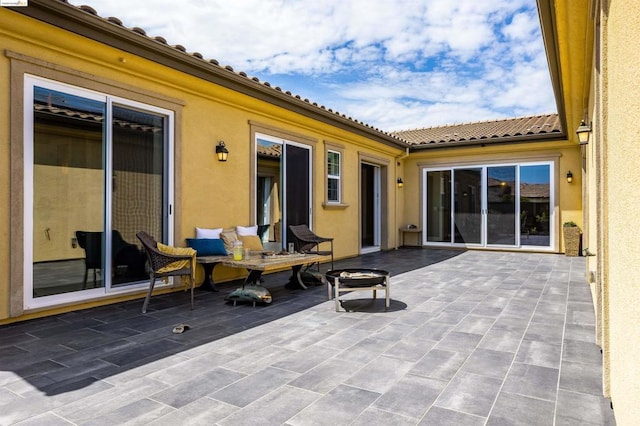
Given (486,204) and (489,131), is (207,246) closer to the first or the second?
(486,204)

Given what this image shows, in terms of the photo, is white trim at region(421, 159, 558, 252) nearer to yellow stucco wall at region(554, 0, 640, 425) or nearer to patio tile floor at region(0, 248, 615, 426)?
patio tile floor at region(0, 248, 615, 426)

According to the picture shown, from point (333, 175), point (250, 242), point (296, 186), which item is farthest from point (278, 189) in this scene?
point (333, 175)

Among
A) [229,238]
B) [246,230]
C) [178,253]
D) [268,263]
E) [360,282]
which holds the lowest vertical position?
[360,282]

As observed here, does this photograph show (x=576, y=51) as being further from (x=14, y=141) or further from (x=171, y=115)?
(x=14, y=141)

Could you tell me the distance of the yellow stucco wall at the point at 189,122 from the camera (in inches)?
146

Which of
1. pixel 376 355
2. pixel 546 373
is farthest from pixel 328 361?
pixel 546 373

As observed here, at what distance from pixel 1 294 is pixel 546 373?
15.3 feet

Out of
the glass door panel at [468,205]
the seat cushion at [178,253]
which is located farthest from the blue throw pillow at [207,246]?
the glass door panel at [468,205]

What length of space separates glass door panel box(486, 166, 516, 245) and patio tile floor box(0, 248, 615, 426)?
19.5 feet

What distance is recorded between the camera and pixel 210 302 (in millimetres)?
4770

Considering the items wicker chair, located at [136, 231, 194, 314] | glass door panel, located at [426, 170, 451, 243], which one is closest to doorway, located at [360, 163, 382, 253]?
glass door panel, located at [426, 170, 451, 243]

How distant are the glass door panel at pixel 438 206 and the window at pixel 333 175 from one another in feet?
12.9

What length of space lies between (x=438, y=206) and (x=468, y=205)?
2.80 ft

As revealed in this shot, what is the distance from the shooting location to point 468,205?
11.0m
